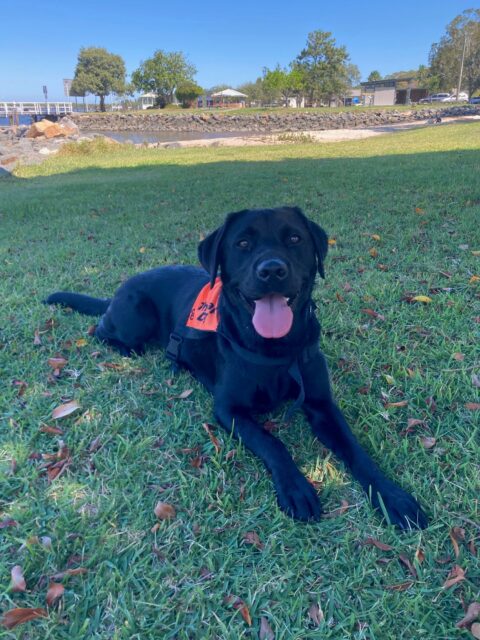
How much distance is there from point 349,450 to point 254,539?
640 mm

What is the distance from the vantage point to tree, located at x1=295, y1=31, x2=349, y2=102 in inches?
3004

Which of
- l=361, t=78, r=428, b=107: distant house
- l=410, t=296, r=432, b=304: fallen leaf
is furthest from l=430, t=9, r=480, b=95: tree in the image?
l=410, t=296, r=432, b=304: fallen leaf

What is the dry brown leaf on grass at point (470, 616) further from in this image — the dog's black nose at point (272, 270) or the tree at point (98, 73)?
the tree at point (98, 73)

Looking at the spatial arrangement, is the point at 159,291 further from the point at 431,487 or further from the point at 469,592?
the point at 469,592

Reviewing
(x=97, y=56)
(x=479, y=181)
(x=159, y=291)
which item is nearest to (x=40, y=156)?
(x=479, y=181)

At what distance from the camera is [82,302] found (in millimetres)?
4078

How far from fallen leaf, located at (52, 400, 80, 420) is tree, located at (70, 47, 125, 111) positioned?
93.7m

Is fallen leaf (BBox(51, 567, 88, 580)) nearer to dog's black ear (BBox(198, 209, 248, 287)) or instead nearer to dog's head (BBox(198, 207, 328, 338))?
dog's head (BBox(198, 207, 328, 338))

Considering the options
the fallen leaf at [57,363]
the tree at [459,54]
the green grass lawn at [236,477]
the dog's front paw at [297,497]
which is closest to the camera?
the green grass lawn at [236,477]

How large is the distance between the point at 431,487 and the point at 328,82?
87062 mm

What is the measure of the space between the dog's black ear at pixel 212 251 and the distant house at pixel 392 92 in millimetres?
92764

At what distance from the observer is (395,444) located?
7.93 feet

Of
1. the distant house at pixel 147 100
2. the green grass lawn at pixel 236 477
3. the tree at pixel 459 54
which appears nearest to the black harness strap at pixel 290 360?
the green grass lawn at pixel 236 477

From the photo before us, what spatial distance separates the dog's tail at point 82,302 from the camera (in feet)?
13.2
